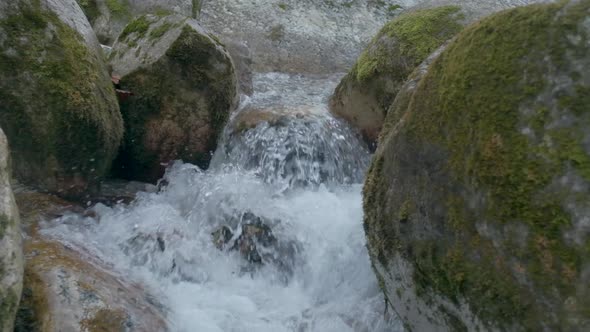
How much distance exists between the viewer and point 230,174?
6934 mm

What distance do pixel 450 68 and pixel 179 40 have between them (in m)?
3.61

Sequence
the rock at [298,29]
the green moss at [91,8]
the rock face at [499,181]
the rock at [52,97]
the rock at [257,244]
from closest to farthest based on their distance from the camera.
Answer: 1. the rock face at [499,181]
2. the rock at [52,97]
3. the rock at [257,244]
4. the green moss at [91,8]
5. the rock at [298,29]

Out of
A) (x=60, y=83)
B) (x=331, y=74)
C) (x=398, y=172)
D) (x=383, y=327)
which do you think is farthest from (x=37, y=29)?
(x=331, y=74)

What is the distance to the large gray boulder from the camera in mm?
7352

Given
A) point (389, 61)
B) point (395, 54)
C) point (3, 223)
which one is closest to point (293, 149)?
point (389, 61)

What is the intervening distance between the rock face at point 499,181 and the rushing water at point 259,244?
1261mm

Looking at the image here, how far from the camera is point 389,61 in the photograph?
752 centimetres

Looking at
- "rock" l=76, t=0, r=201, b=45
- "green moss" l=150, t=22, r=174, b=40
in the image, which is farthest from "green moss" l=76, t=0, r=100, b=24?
"green moss" l=150, t=22, r=174, b=40

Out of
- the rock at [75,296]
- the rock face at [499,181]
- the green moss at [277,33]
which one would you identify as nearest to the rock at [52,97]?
the rock at [75,296]

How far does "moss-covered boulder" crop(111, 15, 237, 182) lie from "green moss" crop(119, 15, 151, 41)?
0.05 meters

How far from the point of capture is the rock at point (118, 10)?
955 cm

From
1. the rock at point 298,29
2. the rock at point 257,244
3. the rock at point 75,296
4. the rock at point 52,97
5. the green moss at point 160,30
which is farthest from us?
the rock at point 298,29

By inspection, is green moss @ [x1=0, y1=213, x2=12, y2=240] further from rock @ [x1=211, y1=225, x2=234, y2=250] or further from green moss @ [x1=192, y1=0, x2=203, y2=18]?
green moss @ [x1=192, y1=0, x2=203, y2=18]

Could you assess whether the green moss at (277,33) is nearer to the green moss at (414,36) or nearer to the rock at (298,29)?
the rock at (298,29)
